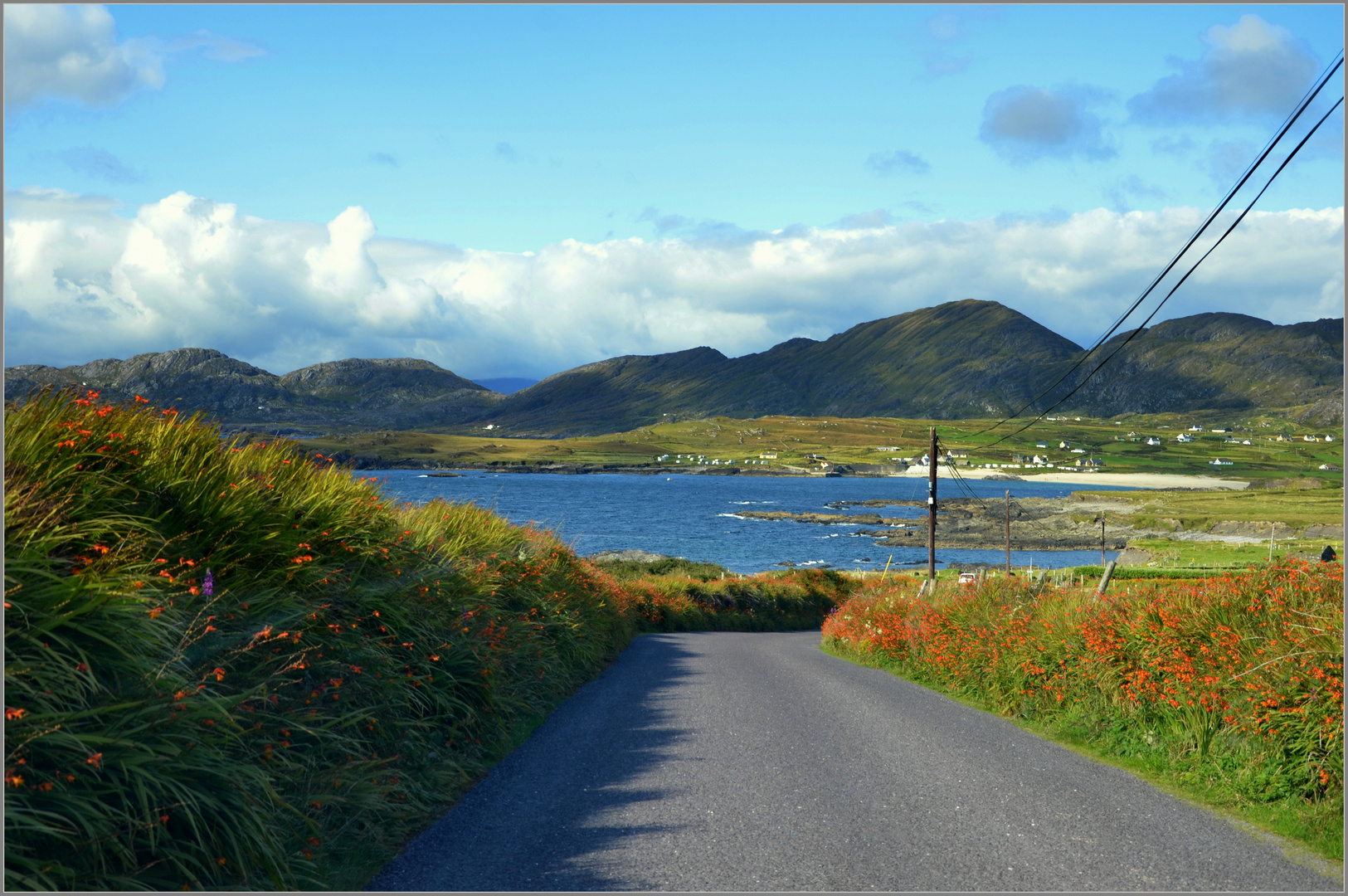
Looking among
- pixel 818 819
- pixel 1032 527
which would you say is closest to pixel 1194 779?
pixel 818 819

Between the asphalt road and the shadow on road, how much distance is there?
0.08 ft

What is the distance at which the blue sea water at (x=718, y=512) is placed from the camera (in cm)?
8075

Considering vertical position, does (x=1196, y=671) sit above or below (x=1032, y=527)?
above

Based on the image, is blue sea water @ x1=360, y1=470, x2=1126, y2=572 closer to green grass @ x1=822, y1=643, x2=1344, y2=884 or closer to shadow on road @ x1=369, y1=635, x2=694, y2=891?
shadow on road @ x1=369, y1=635, x2=694, y2=891

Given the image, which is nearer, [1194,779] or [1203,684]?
[1194,779]

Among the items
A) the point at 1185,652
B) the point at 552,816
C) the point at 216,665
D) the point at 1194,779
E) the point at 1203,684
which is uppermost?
the point at 216,665

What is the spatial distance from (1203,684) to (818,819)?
15.1ft

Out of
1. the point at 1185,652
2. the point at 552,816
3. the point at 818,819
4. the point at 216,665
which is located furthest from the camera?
the point at 1185,652

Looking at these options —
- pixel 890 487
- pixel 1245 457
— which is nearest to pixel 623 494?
pixel 890 487

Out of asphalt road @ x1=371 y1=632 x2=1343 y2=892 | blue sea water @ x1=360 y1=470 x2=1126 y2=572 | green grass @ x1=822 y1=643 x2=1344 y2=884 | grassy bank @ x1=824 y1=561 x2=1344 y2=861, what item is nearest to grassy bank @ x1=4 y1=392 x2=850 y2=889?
asphalt road @ x1=371 y1=632 x2=1343 y2=892

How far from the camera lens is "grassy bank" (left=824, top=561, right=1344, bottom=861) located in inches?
276

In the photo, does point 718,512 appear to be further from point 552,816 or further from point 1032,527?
point 552,816

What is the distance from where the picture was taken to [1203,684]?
8.48 metres

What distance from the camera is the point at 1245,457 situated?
17438cm
